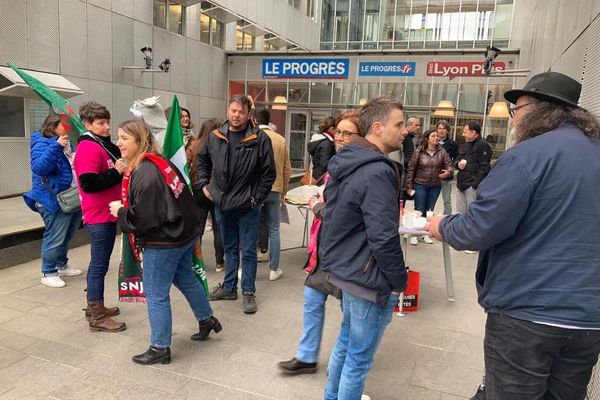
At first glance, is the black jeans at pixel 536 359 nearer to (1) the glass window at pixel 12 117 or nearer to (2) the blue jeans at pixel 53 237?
(2) the blue jeans at pixel 53 237

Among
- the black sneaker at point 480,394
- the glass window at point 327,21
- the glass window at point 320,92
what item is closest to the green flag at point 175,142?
the black sneaker at point 480,394

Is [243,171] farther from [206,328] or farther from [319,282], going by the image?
[319,282]

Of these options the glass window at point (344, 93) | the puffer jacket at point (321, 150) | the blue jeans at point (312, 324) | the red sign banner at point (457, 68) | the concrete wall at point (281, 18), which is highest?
the concrete wall at point (281, 18)

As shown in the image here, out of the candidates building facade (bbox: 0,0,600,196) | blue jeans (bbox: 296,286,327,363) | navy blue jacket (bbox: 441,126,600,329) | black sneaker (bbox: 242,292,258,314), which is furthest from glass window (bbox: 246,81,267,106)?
navy blue jacket (bbox: 441,126,600,329)

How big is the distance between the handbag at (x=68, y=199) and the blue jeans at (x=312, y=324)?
105 inches

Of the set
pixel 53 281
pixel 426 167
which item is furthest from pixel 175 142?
pixel 426 167

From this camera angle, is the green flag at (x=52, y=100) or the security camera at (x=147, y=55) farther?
the security camera at (x=147, y=55)

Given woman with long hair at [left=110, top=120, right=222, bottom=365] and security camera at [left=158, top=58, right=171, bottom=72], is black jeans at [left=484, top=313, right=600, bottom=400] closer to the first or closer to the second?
woman with long hair at [left=110, top=120, right=222, bottom=365]

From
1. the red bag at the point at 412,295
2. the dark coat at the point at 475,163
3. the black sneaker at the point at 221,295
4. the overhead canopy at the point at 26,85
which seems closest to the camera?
the red bag at the point at 412,295

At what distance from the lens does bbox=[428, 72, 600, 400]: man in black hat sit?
1.53 m

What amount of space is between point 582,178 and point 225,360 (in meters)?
2.45

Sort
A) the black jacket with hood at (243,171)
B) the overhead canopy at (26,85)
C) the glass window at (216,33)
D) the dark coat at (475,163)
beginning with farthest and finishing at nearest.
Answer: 1. the glass window at (216,33)
2. the overhead canopy at (26,85)
3. the dark coat at (475,163)
4. the black jacket with hood at (243,171)

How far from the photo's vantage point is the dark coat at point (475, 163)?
20.6 ft

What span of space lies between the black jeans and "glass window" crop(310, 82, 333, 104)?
1612 centimetres
